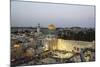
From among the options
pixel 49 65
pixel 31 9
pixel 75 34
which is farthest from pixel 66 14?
pixel 49 65

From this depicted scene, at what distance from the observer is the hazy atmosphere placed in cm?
252

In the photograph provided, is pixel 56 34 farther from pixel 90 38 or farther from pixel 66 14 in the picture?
pixel 90 38

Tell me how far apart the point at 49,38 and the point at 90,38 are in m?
0.64

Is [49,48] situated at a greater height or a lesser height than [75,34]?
lesser

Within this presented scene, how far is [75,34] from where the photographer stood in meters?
2.79

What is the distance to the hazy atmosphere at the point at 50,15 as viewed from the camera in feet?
8.25

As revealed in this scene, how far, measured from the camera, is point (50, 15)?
2.67m
